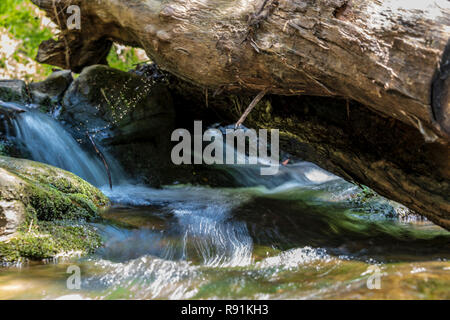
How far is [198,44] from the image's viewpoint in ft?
12.4

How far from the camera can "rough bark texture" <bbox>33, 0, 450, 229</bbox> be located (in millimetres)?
2822

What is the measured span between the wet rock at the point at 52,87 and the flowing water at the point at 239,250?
63 cm

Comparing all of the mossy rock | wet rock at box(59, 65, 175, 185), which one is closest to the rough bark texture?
wet rock at box(59, 65, 175, 185)

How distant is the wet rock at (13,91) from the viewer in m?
6.05

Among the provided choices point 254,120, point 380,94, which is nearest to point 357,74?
point 380,94

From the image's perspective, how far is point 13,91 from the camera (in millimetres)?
6121
